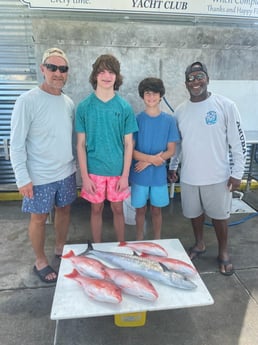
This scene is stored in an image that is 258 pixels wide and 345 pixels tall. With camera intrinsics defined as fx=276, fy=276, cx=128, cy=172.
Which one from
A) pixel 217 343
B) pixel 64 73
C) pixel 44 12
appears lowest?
pixel 217 343

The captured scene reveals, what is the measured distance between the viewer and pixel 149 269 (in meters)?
1.74

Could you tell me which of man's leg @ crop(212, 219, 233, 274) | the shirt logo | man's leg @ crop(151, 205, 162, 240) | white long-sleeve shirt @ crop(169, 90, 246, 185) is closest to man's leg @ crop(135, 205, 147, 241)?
man's leg @ crop(151, 205, 162, 240)

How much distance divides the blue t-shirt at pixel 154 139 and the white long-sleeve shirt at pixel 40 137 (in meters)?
0.58

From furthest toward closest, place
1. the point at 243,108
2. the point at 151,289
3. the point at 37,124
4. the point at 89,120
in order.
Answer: the point at 243,108 < the point at 89,120 < the point at 37,124 < the point at 151,289

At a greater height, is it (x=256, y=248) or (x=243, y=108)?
(x=243, y=108)

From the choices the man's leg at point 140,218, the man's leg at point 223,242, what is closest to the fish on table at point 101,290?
the man's leg at point 140,218

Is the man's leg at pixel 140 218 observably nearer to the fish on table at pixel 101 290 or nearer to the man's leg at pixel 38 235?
the man's leg at pixel 38 235

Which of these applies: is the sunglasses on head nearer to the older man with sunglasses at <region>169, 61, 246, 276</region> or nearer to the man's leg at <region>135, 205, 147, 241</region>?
the older man with sunglasses at <region>169, 61, 246, 276</region>

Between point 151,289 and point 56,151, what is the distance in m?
1.19

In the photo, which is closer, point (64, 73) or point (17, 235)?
point (64, 73)

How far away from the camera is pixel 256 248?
9.16 feet

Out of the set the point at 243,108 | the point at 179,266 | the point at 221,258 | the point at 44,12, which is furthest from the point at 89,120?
the point at 243,108

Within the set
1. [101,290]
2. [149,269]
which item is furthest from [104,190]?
[101,290]

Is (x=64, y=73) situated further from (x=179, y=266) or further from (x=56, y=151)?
(x=179, y=266)
